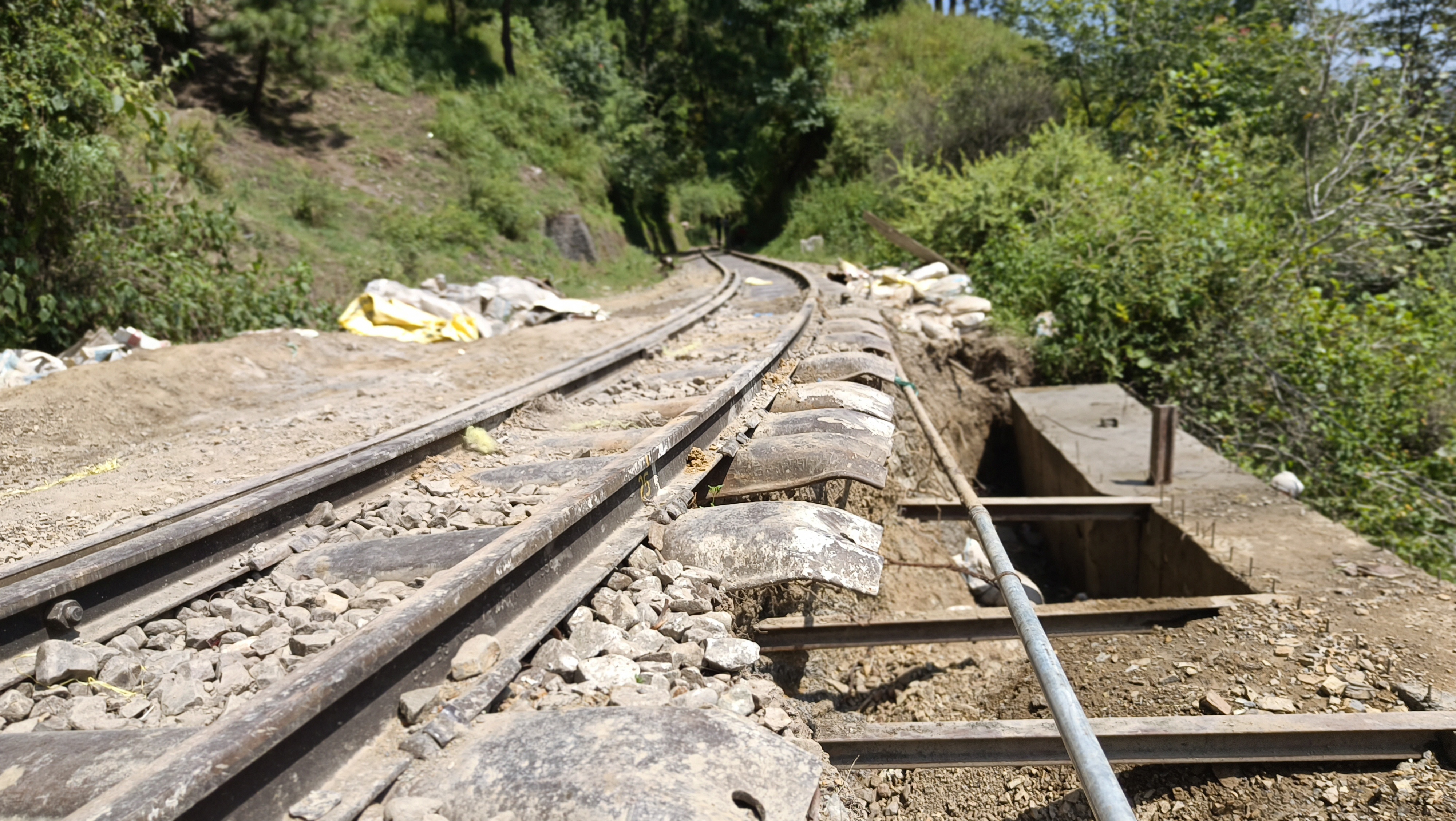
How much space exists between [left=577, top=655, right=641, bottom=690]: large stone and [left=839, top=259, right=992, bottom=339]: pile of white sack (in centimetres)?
712

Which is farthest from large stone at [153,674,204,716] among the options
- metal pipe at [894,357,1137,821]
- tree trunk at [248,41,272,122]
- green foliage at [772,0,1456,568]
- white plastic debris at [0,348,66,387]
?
tree trunk at [248,41,272,122]

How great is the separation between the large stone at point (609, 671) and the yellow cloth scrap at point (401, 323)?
23.8 feet

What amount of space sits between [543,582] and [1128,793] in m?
2.15

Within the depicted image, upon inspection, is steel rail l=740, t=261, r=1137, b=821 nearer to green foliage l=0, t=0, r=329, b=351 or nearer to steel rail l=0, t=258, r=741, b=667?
steel rail l=0, t=258, r=741, b=667

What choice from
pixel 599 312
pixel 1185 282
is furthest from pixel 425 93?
pixel 1185 282

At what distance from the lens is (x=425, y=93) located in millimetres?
22734

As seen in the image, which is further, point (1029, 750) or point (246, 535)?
point (246, 535)

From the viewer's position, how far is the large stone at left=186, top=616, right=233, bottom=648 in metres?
2.21

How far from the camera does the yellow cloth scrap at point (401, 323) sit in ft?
29.1

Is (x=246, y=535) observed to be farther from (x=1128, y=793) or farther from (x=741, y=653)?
(x=1128, y=793)

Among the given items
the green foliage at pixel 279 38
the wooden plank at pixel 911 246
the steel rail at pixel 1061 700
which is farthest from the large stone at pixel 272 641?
the green foliage at pixel 279 38

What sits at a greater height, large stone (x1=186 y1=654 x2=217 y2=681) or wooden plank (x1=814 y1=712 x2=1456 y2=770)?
large stone (x1=186 y1=654 x2=217 y2=681)

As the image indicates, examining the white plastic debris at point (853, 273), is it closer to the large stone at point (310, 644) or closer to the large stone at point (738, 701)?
the large stone at point (738, 701)

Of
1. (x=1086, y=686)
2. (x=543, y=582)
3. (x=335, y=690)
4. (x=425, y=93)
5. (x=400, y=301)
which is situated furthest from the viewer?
(x=425, y=93)
